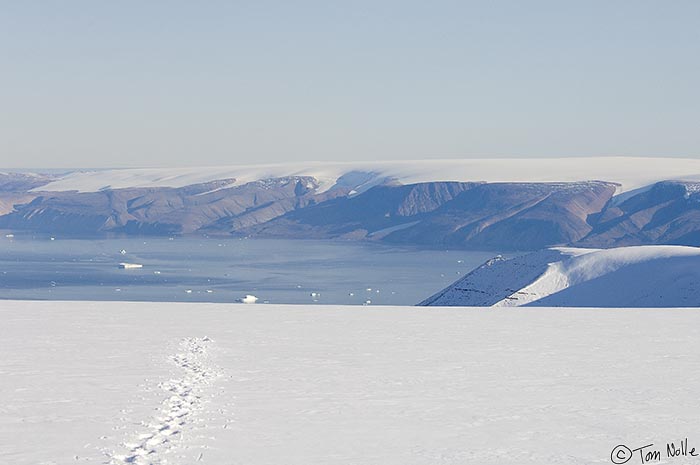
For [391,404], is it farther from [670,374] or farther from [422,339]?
[422,339]

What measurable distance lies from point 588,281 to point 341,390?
33.8m

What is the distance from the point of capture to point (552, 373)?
1014 cm

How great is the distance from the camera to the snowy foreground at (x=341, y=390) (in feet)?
22.5

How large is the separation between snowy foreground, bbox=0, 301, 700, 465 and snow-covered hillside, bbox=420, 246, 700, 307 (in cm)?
2398

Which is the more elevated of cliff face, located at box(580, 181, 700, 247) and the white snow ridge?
the white snow ridge

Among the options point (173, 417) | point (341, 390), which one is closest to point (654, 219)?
point (341, 390)

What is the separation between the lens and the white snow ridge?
21.3ft

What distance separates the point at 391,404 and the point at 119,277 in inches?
2697

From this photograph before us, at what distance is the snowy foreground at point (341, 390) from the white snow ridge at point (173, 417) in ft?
0.08

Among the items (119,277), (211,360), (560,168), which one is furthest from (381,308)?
(560,168)

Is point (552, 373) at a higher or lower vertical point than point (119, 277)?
higher
